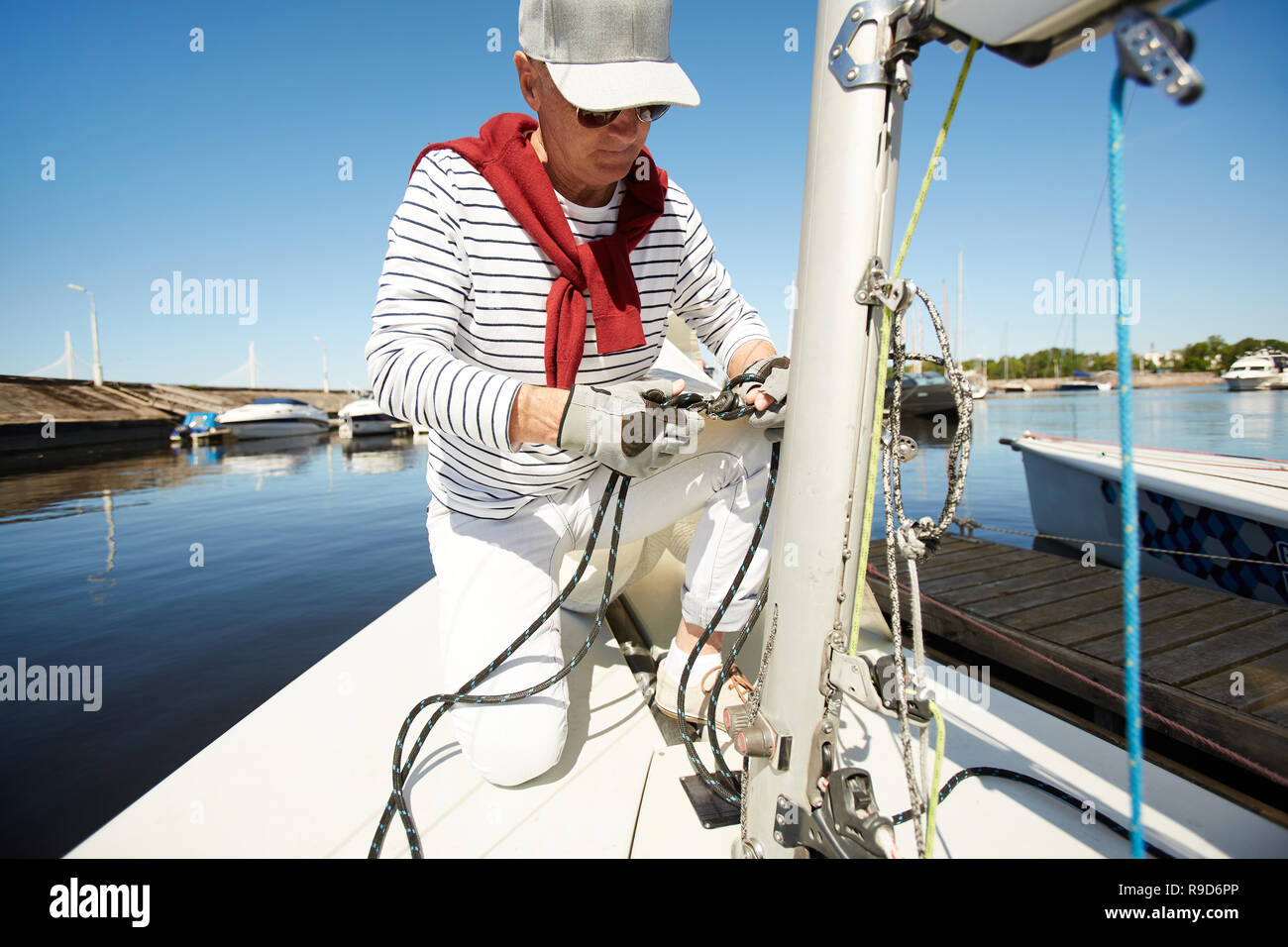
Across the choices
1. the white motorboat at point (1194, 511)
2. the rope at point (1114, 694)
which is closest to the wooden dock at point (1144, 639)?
the rope at point (1114, 694)

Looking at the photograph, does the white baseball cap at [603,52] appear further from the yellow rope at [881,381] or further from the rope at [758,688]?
the rope at [758,688]

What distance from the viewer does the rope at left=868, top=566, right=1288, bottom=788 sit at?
1750mm

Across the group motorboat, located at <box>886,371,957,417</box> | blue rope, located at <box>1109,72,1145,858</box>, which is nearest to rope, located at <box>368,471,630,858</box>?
blue rope, located at <box>1109,72,1145,858</box>

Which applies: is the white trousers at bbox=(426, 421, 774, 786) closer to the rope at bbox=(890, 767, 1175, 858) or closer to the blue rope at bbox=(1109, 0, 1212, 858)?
the rope at bbox=(890, 767, 1175, 858)

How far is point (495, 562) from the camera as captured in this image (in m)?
1.74

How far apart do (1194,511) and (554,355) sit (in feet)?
14.3

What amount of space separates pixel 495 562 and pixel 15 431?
82.1 feet

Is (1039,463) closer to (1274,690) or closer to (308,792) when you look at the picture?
(1274,690)

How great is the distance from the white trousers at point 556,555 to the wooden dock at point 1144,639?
140 cm

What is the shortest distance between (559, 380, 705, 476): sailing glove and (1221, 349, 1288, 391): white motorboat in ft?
7.73

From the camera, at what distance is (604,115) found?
1.35 meters

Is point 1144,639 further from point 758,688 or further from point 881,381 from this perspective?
point 881,381

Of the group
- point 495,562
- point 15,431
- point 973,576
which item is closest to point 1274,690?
point 973,576

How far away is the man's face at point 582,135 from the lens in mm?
1380
